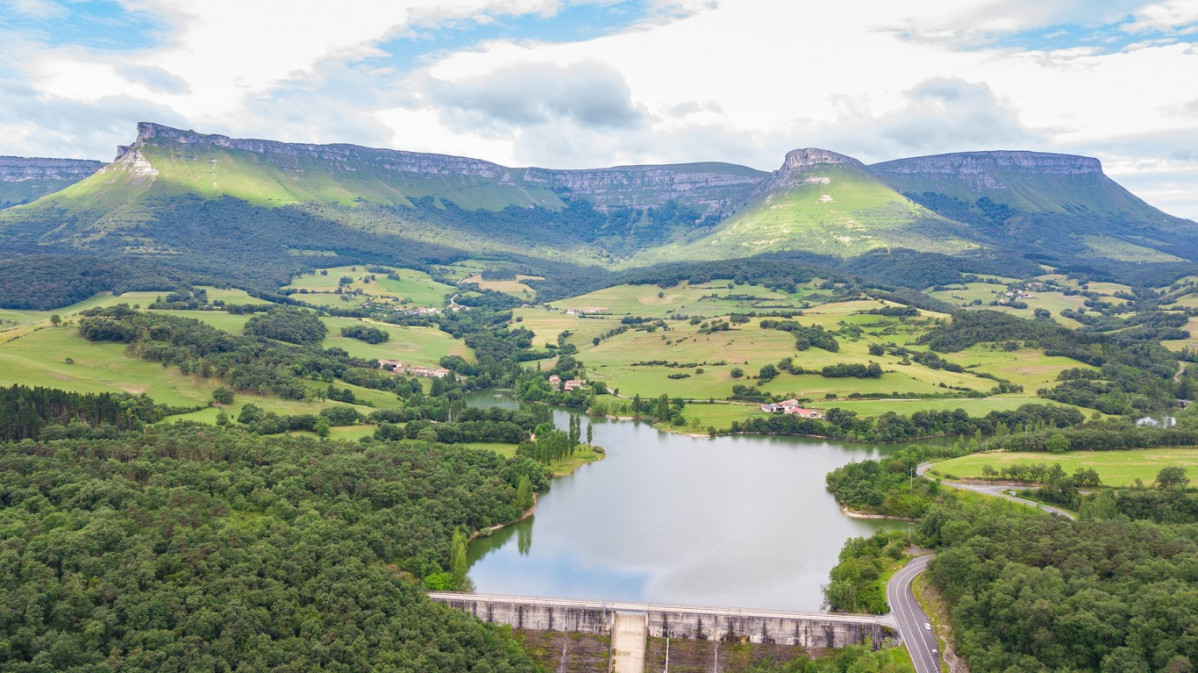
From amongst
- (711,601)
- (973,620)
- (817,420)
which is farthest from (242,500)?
(817,420)

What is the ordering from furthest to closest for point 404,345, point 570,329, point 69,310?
point 570,329 → point 69,310 → point 404,345

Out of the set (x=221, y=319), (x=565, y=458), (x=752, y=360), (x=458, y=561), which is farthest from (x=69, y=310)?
(x=458, y=561)

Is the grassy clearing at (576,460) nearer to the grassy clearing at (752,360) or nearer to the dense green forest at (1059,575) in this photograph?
the grassy clearing at (752,360)

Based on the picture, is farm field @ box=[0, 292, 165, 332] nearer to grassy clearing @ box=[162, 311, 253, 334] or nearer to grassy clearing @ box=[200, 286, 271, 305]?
grassy clearing @ box=[200, 286, 271, 305]

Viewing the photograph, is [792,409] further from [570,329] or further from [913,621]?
[570,329]

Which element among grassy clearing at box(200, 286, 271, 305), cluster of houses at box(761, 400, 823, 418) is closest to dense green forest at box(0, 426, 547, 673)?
cluster of houses at box(761, 400, 823, 418)

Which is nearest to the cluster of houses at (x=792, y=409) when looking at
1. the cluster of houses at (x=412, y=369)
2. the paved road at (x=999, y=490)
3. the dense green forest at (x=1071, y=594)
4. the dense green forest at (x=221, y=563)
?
the paved road at (x=999, y=490)
